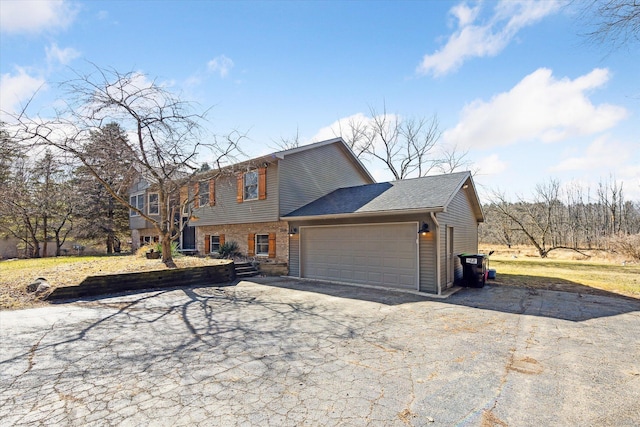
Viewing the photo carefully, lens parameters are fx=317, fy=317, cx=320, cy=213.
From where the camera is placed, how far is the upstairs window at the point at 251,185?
1318cm

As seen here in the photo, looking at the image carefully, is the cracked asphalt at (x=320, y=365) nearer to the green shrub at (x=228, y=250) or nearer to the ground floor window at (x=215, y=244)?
the green shrub at (x=228, y=250)

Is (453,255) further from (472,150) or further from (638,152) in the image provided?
(472,150)

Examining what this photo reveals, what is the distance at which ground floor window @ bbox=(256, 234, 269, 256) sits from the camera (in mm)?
13321

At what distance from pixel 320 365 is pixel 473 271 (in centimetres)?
768

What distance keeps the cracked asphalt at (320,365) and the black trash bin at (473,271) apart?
2.55 meters

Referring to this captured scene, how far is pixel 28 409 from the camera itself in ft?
9.96

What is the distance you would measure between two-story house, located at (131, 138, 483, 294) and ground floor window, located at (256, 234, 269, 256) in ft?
0.14

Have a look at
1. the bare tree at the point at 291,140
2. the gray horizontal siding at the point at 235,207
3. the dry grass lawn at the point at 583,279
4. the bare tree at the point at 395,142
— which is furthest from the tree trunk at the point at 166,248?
the bare tree at the point at 395,142

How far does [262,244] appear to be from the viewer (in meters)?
13.5

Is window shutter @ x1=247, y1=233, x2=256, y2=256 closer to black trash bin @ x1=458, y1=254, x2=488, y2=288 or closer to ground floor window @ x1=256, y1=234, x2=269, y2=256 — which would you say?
ground floor window @ x1=256, y1=234, x2=269, y2=256

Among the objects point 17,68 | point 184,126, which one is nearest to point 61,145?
point 17,68

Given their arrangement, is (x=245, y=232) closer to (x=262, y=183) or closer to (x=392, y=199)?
(x=262, y=183)

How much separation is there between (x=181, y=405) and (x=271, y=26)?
9.73 m

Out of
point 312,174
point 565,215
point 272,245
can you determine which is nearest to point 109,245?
point 272,245
